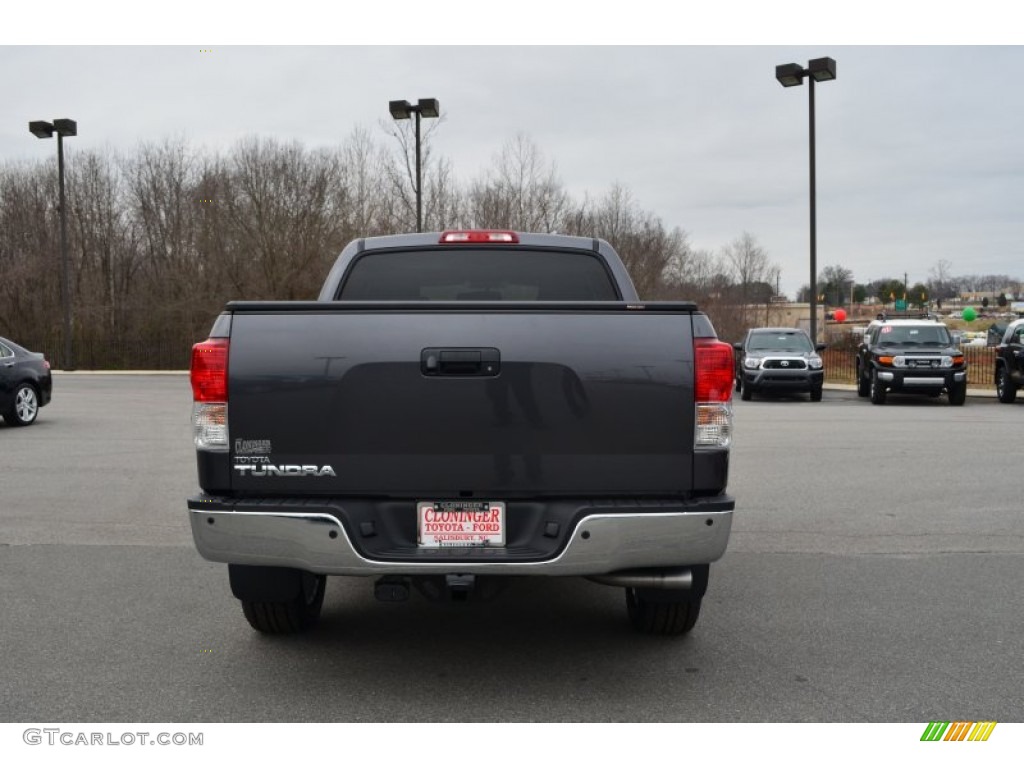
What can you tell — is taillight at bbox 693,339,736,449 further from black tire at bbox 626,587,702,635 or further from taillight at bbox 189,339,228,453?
taillight at bbox 189,339,228,453

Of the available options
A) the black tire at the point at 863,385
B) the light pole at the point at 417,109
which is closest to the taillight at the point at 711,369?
the black tire at the point at 863,385

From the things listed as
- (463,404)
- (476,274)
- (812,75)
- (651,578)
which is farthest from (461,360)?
(812,75)

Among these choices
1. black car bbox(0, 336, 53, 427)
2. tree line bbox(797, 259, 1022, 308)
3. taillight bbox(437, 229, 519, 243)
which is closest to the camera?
taillight bbox(437, 229, 519, 243)

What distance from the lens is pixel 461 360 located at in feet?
13.7

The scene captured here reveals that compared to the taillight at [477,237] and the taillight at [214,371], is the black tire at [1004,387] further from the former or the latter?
the taillight at [214,371]

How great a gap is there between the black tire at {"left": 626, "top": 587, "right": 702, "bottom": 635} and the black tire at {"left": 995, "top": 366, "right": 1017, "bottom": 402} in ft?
62.0

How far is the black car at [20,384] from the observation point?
1659cm

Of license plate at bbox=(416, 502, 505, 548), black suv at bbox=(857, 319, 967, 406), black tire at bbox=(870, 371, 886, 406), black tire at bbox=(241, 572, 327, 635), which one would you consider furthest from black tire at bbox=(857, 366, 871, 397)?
license plate at bbox=(416, 502, 505, 548)

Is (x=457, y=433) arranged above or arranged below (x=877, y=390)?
above

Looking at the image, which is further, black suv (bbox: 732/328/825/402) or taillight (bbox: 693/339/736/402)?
black suv (bbox: 732/328/825/402)

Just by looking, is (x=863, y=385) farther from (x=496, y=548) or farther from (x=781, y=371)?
(x=496, y=548)

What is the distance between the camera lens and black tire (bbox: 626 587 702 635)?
518cm

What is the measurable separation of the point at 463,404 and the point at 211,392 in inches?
40.8

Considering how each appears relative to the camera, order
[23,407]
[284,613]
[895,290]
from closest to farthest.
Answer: [284,613], [23,407], [895,290]
